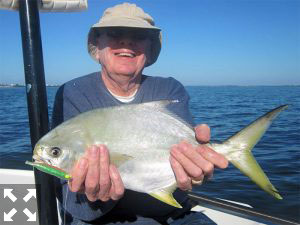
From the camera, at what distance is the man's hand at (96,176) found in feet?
6.89

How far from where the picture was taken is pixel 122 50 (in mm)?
2822

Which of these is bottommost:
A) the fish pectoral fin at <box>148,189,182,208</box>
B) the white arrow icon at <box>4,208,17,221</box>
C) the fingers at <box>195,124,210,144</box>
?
the white arrow icon at <box>4,208,17,221</box>

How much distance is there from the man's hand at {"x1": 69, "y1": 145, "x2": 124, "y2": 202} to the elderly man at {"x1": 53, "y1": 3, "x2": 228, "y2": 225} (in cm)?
1

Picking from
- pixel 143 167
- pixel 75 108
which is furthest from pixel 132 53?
pixel 143 167

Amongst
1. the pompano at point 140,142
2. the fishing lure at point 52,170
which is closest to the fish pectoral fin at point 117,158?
the pompano at point 140,142

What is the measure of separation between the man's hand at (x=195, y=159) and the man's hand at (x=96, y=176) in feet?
1.30

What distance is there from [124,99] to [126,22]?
25.5 inches

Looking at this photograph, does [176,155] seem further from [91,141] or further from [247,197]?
[247,197]

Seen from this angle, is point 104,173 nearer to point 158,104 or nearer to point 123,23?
→ point 158,104

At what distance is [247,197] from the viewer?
724 cm

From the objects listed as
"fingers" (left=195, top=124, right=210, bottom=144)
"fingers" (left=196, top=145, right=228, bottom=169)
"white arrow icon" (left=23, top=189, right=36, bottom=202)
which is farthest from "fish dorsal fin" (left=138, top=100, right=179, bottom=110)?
"white arrow icon" (left=23, top=189, right=36, bottom=202)

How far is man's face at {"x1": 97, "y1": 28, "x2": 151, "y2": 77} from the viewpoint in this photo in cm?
282

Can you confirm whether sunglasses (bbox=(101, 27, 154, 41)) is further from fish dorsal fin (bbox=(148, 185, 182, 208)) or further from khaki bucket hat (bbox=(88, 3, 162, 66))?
fish dorsal fin (bbox=(148, 185, 182, 208))

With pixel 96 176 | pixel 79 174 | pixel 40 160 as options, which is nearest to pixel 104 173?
pixel 96 176
